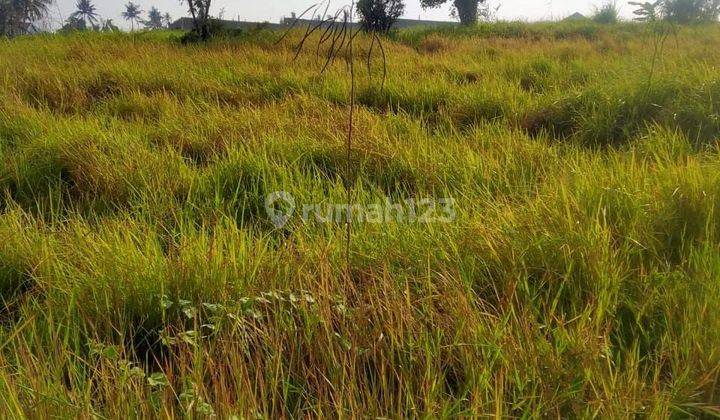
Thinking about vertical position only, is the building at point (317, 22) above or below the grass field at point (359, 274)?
above

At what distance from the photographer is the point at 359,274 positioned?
5.08 ft

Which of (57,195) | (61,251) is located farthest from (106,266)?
(57,195)

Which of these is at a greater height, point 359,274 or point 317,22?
point 317,22

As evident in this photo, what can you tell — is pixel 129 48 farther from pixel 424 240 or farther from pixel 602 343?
pixel 602 343

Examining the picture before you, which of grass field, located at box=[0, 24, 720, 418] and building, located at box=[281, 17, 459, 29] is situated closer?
grass field, located at box=[0, 24, 720, 418]

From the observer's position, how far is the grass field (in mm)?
1055

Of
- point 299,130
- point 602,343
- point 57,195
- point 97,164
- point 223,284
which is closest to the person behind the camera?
point 602,343

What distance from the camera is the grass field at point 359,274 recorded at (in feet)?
3.46

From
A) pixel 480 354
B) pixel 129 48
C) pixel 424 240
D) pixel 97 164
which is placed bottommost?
pixel 480 354

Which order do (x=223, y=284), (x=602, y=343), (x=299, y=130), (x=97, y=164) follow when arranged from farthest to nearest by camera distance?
(x=299, y=130), (x=97, y=164), (x=223, y=284), (x=602, y=343)

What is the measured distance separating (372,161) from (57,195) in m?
1.44

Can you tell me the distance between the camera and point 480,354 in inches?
45.4

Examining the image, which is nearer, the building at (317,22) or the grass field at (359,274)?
the grass field at (359,274)

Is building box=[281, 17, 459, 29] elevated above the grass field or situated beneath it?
elevated above
